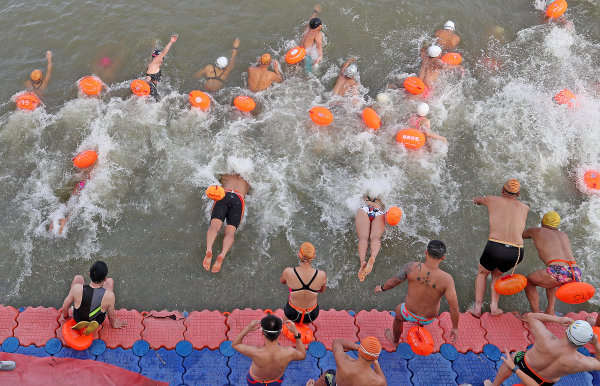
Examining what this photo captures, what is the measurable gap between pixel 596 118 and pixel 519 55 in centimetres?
261

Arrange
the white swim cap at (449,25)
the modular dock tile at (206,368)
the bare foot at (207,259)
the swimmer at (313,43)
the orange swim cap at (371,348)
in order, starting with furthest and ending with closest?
the white swim cap at (449,25), the swimmer at (313,43), the bare foot at (207,259), the modular dock tile at (206,368), the orange swim cap at (371,348)

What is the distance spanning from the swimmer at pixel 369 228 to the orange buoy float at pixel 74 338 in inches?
153

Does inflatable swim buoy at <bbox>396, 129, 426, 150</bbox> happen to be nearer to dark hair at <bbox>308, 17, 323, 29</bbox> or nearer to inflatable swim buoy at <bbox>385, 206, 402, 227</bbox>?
inflatable swim buoy at <bbox>385, 206, 402, 227</bbox>

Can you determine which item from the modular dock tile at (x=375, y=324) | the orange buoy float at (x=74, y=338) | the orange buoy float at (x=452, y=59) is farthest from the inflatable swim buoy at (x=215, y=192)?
the orange buoy float at (x=452, y=59)

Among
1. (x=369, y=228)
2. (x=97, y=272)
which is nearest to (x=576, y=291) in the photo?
(x=369, y=228)

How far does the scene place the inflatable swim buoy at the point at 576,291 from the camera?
540 cm

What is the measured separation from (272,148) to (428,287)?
4.46m

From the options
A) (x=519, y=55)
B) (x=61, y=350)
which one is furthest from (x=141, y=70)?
(x=519, y=55)

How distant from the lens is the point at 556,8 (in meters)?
11.0

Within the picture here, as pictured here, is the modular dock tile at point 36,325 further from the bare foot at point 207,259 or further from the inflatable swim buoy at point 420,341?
the inflatable swim buoy at point 420,341

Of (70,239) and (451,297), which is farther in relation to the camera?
(70,239)

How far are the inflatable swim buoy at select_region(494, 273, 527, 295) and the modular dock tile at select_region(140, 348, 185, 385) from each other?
4480mm

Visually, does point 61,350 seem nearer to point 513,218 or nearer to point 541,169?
point 513,218

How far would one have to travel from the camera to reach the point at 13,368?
4.55 meters
